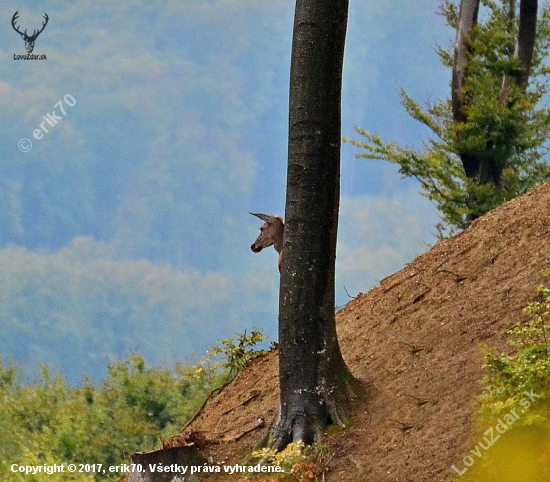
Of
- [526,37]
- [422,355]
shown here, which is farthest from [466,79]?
[422,355]

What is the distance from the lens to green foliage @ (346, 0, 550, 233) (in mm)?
14797

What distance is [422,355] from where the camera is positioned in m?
7.75

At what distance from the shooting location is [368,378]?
7754 millimetres

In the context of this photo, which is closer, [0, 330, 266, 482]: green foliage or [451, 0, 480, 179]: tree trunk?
[0, 330, 266, 482]: green foliage

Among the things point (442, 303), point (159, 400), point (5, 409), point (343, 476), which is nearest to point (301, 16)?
point (442, 303)

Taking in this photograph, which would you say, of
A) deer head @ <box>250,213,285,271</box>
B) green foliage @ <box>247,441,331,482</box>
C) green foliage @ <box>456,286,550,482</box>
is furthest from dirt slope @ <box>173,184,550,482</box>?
deer head @ <box>250,213,285,271</box>

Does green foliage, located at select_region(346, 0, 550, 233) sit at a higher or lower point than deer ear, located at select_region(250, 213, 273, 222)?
higher

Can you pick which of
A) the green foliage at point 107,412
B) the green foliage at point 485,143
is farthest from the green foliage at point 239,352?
the green foliage at point 485,143

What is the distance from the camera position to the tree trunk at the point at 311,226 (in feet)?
23.0

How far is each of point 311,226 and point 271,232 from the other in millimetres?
2109

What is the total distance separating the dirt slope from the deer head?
1366mm

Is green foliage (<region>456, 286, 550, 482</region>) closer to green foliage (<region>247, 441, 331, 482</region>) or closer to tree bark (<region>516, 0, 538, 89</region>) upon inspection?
green foliage (<region>247, 441, 331, 482</region>)

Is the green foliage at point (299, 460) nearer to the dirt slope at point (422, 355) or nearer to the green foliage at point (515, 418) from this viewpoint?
the dirt slope at point (422, 355)

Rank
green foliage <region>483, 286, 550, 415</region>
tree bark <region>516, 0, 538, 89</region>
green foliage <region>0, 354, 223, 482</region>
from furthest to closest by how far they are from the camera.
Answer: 1. tree bark <region>516, 0, 538, 89</region>
2. green foliage <region>0, 354, 223, 482</region>
3. green foliage <region>483, 286, 550, 415</region>
